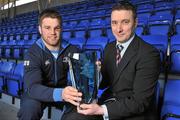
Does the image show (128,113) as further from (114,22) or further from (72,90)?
(114,22)

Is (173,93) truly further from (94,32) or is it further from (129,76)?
(94,32)

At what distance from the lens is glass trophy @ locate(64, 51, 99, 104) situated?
1.26m

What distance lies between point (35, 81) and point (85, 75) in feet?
1.36

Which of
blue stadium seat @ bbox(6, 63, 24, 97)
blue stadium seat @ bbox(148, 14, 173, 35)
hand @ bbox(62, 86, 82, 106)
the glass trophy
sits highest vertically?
blue stadium seat @ bbox(148, 14, 173, 35)

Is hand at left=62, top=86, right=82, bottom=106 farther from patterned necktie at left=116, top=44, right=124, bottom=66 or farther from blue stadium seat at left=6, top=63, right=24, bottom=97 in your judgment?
blue stadium seat at left=6, top=63, right=24, bottom=97

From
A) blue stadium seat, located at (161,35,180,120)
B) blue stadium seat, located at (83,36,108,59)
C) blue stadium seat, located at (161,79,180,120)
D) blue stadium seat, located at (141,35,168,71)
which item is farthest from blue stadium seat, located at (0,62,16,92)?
blue stadium seat, located at (161,79,180,120)

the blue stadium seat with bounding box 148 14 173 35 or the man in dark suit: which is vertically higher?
the blue stadium seat with bounding box 148 14 173 35

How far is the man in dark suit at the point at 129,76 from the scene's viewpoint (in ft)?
4.33

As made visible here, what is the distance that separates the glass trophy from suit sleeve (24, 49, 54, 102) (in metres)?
0.26

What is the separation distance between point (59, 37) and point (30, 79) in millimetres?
288

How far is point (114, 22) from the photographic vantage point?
1415mm

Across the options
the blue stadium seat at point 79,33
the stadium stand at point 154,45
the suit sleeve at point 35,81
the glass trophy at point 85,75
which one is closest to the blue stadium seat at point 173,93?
the stadium stand at point 154,45

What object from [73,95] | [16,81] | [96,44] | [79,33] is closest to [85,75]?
[73,95]

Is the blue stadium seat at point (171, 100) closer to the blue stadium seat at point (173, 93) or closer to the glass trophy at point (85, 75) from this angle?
the blue stadium seat at point (173, 93)
